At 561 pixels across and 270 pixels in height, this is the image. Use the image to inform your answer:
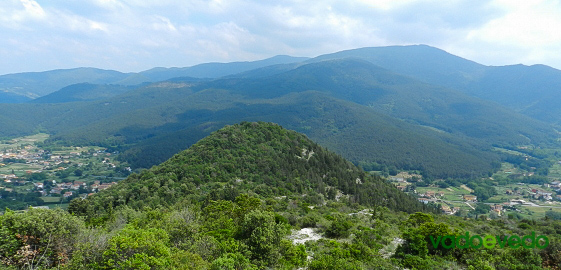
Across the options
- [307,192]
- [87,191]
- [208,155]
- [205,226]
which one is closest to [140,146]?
[87,191]

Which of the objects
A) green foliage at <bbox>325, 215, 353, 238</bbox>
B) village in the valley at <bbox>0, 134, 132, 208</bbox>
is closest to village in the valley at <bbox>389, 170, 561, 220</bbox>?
green foliage at <bbox>325, 215, 353, 238</bbox>

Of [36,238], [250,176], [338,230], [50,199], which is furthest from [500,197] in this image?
[50,199]

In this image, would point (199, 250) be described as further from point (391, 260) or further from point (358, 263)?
point (391, 260)

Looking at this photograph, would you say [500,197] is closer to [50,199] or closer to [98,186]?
[98,186]

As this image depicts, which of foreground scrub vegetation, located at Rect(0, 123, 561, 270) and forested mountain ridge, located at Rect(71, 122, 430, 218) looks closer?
foreground scrub vegetation, located at Rect(0, 123, 561, 270)

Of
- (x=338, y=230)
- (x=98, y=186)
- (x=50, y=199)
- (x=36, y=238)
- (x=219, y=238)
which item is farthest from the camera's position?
(x=98, y=186)

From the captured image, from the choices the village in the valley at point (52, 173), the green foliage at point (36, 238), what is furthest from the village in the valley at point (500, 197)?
the village in the valley at point (52, 173)

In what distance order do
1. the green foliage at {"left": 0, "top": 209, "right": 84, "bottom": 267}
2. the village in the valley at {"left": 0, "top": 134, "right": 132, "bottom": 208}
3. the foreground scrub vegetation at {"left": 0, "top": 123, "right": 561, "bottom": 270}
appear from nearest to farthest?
the green foliage at {"left": 0, "top": 209, "right": 84, "bottom": 267} → the foreground scrub vegetation at {"left": 0, "top": 123, "right": 561, "bottom": 270} → the village in the valley at {"left": 0, "top": 134, "right": 132, "bottom": 208}

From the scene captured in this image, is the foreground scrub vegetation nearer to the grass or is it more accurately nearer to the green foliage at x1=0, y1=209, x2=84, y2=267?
the green foliage at x1=0, y1=209, x2=84, y2=267
